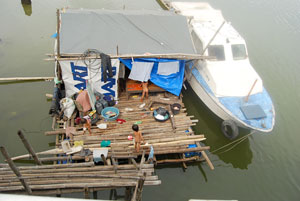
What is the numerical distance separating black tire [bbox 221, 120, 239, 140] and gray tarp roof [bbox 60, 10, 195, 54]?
3.87 meters

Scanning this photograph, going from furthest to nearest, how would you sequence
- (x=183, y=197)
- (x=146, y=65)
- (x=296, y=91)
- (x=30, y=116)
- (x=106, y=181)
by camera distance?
1. (x=296, y=91)
2. (x=30, y=116)
3. (x=146, y=65)
4. (x=183, y=197)
5. (x=106, y=181)

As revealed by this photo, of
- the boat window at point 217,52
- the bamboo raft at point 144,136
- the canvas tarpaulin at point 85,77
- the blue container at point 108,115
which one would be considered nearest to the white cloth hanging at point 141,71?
the canvas tarpaulin at point 85,77

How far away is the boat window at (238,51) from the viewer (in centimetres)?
1097

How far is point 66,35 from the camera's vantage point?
9258mm

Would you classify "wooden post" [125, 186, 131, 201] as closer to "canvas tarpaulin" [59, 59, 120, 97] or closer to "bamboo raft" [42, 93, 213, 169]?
"bamboo raft" [42, 93, 213, 169]

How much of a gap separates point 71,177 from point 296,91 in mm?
14054

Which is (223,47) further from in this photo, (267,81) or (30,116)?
(30,116)

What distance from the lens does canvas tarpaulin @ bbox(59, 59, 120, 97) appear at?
8.95 metres

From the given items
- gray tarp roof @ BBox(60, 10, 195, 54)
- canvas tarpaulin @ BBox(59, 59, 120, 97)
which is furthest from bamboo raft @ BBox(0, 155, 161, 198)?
gray tarp roof @ BBox(60, 10, 195, 54)

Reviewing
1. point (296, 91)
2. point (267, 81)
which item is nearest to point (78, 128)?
point (267, 81)

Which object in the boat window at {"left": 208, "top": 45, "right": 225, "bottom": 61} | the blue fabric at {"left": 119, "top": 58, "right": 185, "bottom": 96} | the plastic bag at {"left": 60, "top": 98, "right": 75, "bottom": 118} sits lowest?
the plastic bag at {"left": 60, "top": 98, "right": 75, "bottom": 118}

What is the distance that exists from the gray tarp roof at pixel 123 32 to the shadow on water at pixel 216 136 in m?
3.47

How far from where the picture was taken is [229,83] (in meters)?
10.1

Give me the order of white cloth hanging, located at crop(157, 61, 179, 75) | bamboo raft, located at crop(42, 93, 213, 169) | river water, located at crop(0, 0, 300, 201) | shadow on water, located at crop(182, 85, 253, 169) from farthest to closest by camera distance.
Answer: white cloth hanging, located at crop(157, 61, 179, 75) < shadow on water, located at crop(182, 85, 253, 169) < river water, located at crop(0, 0, 300, 201) < bamboo raft, located at crop(42, 93, 213, 169)
